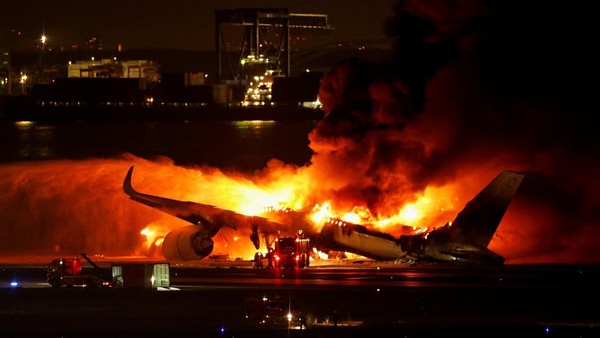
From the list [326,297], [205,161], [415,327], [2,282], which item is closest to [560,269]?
[326,297]

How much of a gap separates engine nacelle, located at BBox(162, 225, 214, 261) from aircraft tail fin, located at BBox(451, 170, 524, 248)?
47.9 feet

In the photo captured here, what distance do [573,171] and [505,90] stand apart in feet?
22.1

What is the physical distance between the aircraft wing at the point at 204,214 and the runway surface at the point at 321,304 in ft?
17.5

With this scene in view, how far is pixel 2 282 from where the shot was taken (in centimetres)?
5572

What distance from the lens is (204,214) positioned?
66.6 metres

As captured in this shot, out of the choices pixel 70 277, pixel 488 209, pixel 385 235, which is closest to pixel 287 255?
pixel 385 235

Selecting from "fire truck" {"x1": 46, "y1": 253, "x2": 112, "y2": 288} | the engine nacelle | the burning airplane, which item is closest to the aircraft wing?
the burning airplane

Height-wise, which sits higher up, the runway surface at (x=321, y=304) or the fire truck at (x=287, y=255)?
the runway surface at (x=321, y=304)

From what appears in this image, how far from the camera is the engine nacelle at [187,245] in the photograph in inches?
2603

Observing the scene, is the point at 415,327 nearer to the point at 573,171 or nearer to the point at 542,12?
the point at 573,171

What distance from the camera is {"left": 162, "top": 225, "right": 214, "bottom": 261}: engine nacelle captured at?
66.1 metres

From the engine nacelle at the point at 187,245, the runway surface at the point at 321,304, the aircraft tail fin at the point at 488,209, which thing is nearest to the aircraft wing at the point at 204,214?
the engine nacelle at the point at 187,245

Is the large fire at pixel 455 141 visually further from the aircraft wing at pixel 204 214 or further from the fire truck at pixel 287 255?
the fire truck at pixel 287 255

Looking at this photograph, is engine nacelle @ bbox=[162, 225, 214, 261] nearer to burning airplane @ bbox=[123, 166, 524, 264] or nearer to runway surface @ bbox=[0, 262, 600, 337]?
burning airplane @ bbox=[123, 166, 524, 264]
